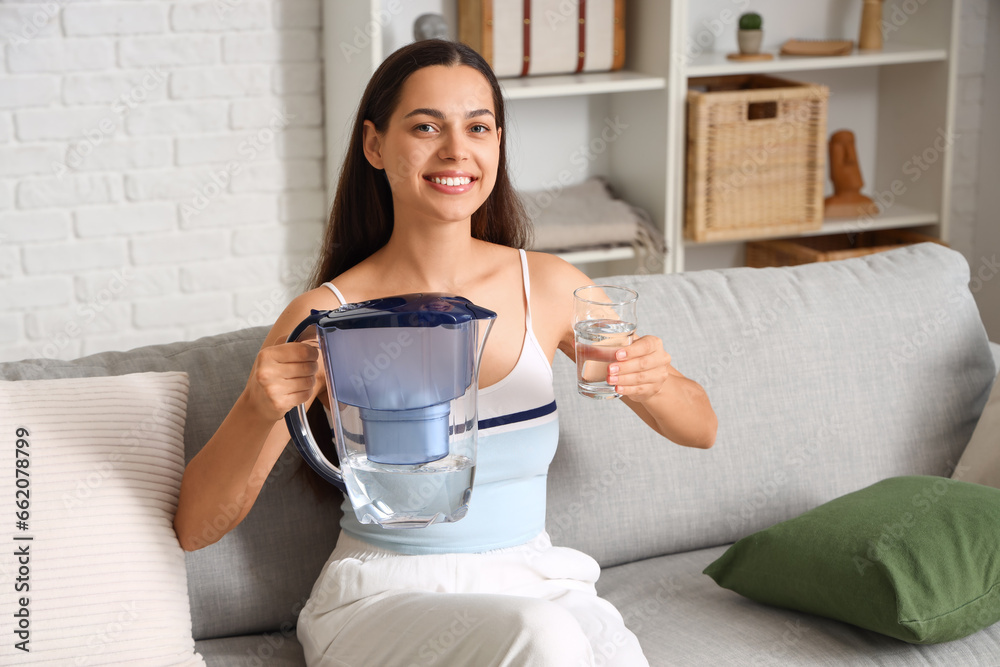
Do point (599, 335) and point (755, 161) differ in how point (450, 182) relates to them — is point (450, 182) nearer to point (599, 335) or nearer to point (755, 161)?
point (599, 335)

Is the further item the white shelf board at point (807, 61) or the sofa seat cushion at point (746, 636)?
the white shelf board at point (807, 61)

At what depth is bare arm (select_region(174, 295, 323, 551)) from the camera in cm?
111

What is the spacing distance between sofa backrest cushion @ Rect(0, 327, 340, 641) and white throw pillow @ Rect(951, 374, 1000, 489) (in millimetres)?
1025

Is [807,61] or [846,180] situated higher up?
[807,61]

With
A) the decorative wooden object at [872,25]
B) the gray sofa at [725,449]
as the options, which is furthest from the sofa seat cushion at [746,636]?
the decorative wooden object at [872,25]

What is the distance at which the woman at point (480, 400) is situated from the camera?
1188 mm

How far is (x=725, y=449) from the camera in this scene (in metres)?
1.68

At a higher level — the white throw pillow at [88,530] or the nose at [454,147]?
the nose at [454,147]

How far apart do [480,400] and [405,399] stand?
0.30 meters

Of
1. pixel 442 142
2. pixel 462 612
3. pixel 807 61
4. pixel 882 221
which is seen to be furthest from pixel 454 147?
pixel 882 221

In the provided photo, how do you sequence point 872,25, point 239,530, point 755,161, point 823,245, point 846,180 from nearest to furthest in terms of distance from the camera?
point 239,530, point 755,161, point 872,25, point 846,180, point 823,245

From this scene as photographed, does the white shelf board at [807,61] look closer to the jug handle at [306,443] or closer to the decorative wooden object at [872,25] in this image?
the decorative wooden object at [872,25]

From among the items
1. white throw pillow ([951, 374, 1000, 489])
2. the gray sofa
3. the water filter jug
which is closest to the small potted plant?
the gray sofa

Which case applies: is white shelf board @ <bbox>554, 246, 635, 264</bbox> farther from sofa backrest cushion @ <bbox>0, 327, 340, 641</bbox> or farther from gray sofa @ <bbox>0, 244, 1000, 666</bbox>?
sofa backrest cushion @ <bbox>0, 327, 340, 641</bbox>
